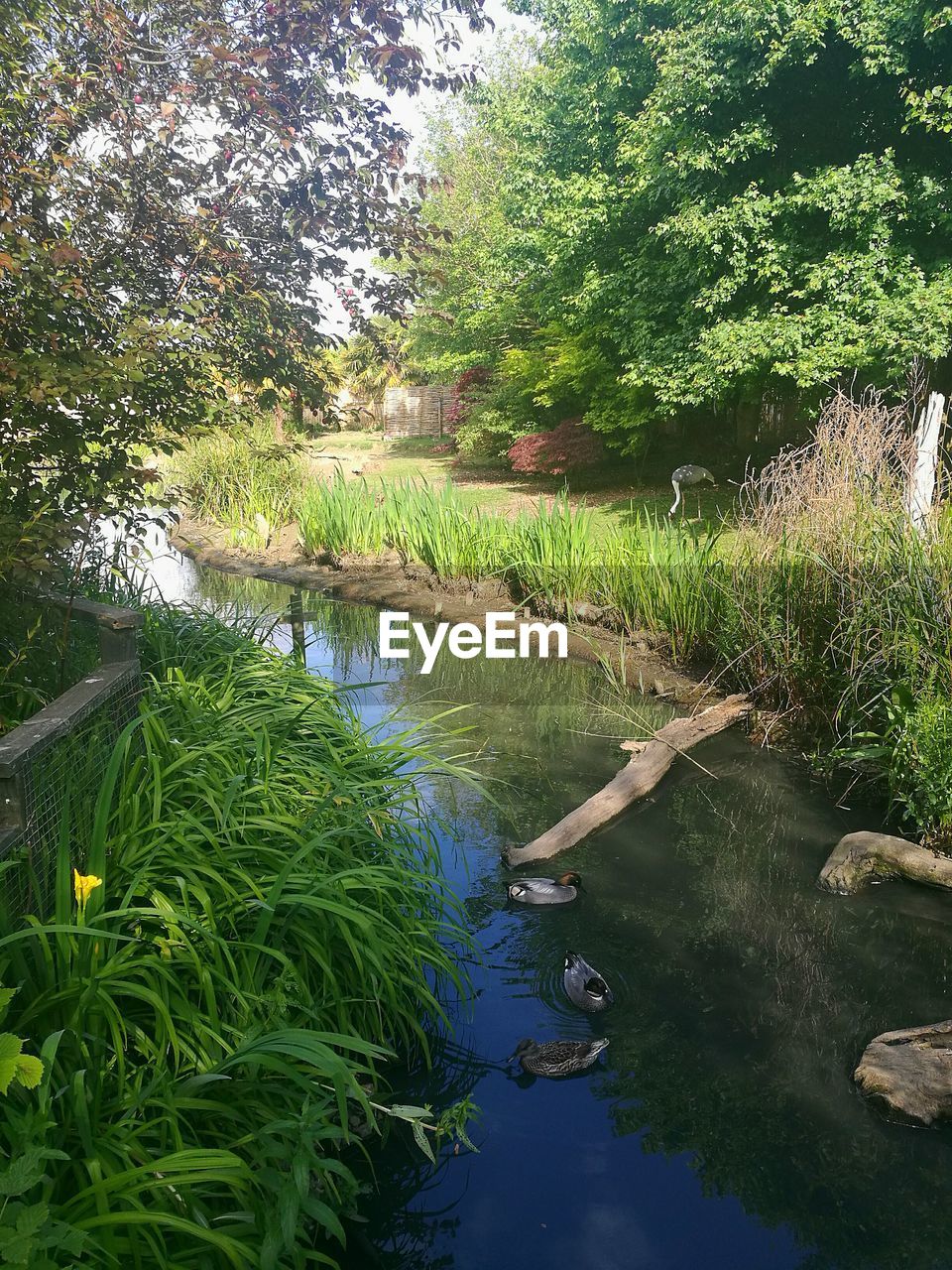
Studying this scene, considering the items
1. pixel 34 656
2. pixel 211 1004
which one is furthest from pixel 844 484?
pixel 211 1004

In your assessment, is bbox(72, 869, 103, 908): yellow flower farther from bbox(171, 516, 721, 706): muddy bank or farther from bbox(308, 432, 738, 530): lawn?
bbox(308, 432, 738, 530): lawn

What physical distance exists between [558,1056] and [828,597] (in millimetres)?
3200

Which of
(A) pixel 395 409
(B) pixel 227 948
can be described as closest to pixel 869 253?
(B) pixel 227 948

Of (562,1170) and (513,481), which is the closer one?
(562,1170)

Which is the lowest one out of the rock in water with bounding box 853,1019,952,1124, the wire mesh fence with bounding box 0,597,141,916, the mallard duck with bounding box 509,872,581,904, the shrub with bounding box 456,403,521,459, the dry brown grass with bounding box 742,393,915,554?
the rock in water with bounding box 853,1019,952,1124

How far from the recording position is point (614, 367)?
48.6 ft

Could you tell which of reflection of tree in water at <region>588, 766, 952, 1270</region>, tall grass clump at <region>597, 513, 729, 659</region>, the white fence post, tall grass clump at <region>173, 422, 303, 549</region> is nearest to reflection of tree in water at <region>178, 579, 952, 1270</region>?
reflection of tree in water at <region>588, 766, 952, 1270</region>

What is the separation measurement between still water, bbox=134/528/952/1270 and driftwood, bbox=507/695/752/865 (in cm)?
9

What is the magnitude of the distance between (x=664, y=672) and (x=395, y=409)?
23171 millimetres

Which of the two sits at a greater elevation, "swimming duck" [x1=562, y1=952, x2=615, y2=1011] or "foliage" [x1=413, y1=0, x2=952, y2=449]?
"foliage" [x1=413, y1=0, x2=952, y2=449]

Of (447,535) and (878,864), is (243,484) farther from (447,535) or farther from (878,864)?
(878,864)

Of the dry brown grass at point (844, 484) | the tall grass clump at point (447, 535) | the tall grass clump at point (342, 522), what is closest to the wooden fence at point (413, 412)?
the tall grass clump at point (342, 522)

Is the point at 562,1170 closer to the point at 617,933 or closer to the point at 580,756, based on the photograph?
the point at 617,933

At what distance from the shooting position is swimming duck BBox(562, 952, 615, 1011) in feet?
10.2
